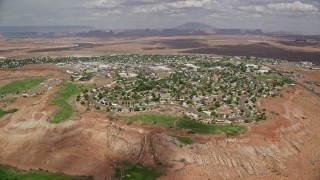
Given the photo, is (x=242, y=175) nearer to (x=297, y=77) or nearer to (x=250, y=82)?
(x=250, y=82)

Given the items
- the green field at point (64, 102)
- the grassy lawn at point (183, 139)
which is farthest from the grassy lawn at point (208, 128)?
the green field at point (64, 102)

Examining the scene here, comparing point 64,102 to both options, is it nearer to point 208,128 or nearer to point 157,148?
point 157,148

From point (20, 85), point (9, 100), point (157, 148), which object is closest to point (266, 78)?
point (157, 148)

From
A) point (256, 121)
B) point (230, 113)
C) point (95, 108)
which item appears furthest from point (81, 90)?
point (256, 121)

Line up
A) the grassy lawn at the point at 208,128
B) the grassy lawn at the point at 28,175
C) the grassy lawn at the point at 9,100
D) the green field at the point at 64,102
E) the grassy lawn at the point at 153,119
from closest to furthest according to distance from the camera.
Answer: the grassy lawn at the point at 28,175 < the grassy lawn at the point at 208,128 < the grassy lawn at the point at 153,119 < the green field at the point at 64,102 < the grassy lawn at the point at 9,100

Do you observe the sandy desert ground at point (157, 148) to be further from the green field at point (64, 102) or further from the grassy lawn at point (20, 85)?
the grassy lawn at point (20, 85)

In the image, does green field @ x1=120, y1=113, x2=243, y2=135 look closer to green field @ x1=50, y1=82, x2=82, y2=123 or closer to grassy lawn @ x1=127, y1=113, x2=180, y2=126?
grassy lawn @ x1=127, y1=113, x2=180, y2=126
